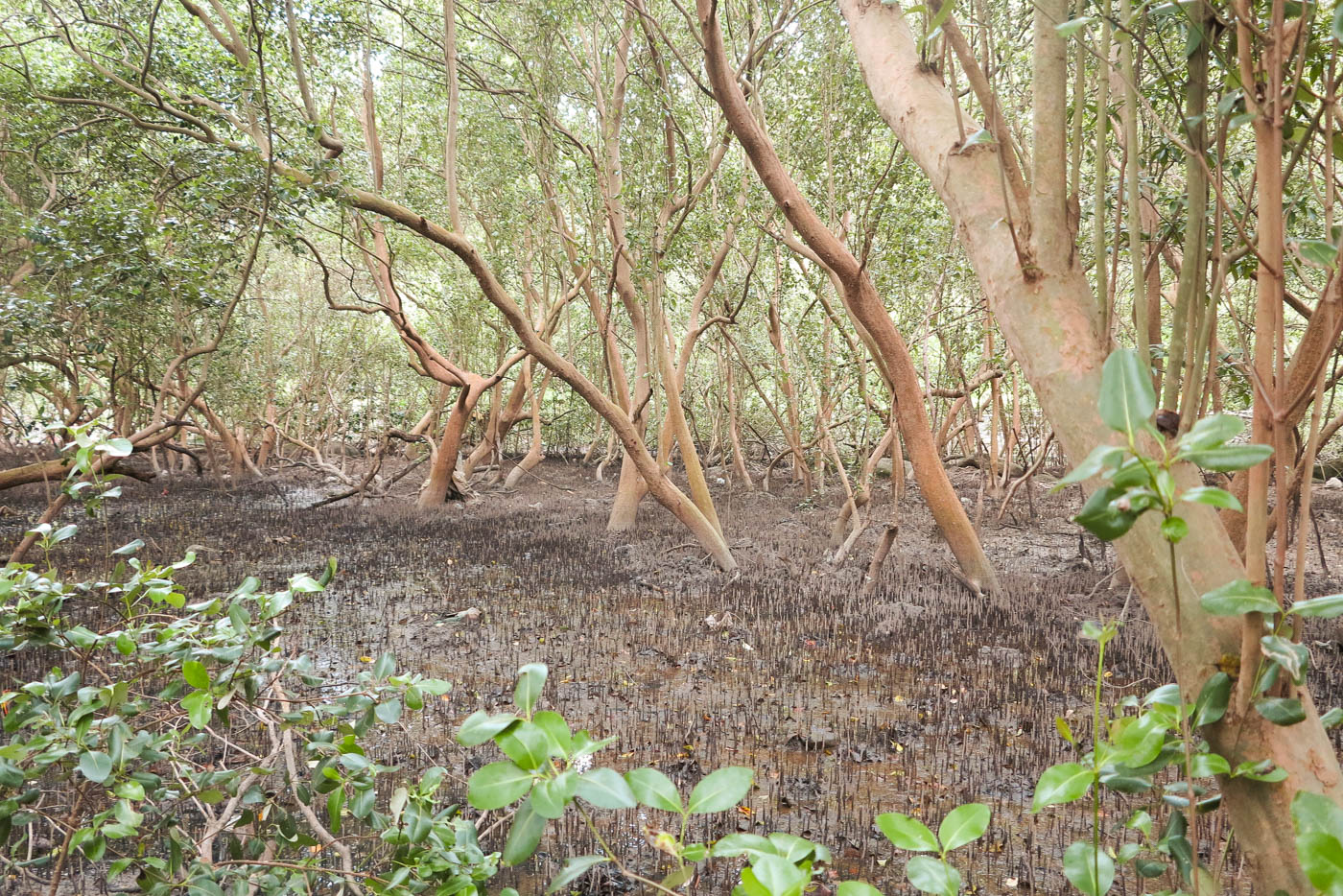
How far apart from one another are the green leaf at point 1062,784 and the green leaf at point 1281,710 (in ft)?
0.72

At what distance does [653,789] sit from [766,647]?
432cm

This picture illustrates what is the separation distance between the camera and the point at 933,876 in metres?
0.78

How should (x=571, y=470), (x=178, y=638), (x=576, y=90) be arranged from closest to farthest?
(x=178, y=638), (x=576, y=90), (x=571, y=470)

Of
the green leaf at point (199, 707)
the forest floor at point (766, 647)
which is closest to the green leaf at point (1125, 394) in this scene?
the forest floor at point (766, 647)

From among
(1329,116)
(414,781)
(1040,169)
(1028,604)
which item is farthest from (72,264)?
(1028,604)

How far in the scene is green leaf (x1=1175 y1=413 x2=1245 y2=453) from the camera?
598 millimetres

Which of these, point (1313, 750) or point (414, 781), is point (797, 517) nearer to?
point (414, 781)

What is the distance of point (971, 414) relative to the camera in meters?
8.48

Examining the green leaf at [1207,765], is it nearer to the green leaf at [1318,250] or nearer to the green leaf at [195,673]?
the green leaf at [1318,250]

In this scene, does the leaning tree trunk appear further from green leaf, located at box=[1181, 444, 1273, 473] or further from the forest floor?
green leaf, located at box=[1181, 444, 1273, 473]

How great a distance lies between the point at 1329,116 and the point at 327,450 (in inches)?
681

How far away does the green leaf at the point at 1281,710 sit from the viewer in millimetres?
833

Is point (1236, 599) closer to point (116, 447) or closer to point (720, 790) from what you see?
point (720, 790)

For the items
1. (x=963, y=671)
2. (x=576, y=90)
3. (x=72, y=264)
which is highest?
(x=576, y=90)
